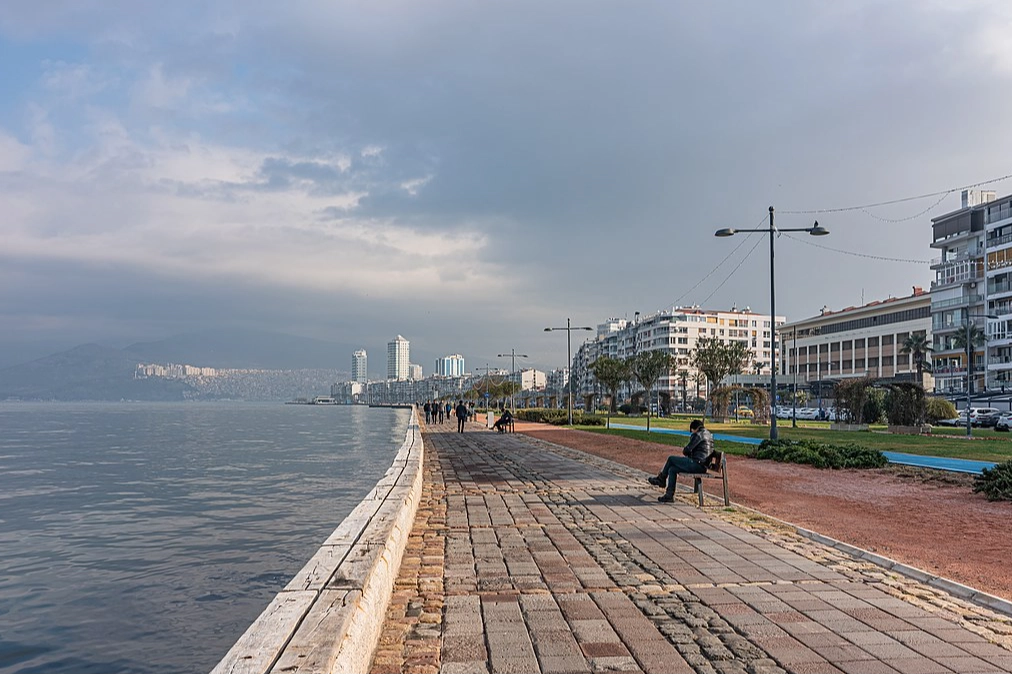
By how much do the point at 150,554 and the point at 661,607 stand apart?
385 inches

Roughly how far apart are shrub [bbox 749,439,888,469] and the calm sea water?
34.6 ft

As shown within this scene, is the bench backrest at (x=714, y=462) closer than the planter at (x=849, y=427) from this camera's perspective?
Yes

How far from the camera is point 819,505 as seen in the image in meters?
11.6

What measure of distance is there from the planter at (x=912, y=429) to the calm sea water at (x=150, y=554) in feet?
71.8

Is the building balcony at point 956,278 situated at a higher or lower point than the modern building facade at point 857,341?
higher

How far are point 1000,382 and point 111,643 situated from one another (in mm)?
74477

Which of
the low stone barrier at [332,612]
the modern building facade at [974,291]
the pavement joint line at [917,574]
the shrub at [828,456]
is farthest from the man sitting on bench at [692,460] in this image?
the modern building facade at [974,291]

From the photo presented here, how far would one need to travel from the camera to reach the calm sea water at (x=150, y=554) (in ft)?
25.4

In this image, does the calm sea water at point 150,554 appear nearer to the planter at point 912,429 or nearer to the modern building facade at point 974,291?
the planter at point 912,429

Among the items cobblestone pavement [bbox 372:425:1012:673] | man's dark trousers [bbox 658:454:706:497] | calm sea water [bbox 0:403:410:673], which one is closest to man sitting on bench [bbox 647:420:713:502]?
man's dark trousers [bbox 658:454:706:497]

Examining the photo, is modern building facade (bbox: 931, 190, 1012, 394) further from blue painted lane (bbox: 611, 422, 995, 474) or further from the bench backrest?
the bench backrest

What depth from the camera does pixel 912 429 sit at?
32.7m

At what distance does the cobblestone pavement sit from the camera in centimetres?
430

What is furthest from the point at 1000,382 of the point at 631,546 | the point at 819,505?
the point at 631,546
